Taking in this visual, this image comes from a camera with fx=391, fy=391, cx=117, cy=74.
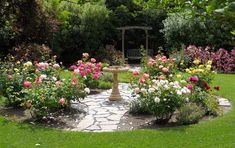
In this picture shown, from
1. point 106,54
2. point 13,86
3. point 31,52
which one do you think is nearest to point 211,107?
point 13,86

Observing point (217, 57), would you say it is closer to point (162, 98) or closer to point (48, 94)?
point (162, 98)

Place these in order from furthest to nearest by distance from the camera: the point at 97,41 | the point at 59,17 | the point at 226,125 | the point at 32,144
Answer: the point at 97,41
the point at 59,17
the point at 226,125
the point at 32,144

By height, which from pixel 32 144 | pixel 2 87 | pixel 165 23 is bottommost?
pixel 32 144

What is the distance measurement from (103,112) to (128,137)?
6.47 ft

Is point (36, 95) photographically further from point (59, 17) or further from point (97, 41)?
point (97, 41)

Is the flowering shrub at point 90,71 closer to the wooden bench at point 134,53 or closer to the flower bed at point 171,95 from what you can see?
the flower bed at point 171,95

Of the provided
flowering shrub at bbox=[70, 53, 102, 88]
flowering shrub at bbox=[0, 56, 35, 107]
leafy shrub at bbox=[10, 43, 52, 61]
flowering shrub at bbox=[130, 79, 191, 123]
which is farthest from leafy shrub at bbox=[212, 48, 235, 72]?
flowering shrub at bbox=[0, 56, 35, 107]

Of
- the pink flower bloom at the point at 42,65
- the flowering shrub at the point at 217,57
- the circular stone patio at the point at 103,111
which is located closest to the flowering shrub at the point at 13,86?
the pink flower bloom at the point at 42,65

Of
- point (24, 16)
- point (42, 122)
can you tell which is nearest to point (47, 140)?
point (42, 122)

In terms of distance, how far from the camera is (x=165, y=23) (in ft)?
58.7

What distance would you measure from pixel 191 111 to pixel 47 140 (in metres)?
2.82

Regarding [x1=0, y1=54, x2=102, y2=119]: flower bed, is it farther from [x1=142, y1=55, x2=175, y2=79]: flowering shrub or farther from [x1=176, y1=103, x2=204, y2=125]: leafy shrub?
[x1=176, y1=103, x2=204, y2=125]: leafy shrub

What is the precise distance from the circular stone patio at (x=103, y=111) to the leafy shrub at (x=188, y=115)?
1.18 metres

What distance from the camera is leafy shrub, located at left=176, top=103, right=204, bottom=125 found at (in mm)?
7297
